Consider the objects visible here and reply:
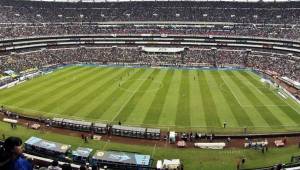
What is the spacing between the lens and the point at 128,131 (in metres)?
43.6

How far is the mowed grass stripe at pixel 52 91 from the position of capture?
188 feet

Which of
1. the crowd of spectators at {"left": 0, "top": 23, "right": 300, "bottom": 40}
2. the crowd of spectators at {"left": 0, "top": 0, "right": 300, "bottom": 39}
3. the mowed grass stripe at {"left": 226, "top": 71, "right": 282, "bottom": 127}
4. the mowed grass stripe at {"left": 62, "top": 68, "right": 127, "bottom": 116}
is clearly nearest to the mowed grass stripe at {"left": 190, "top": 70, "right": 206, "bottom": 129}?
the mowed grass stripe at {"left": 226, "top": 71, "right": 282, "bottom": 127}

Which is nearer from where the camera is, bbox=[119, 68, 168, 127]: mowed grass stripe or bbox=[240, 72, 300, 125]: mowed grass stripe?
bbox=[119, 68, 168, 127]: mowed grass stripe

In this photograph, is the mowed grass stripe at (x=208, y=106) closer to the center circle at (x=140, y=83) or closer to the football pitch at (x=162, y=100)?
the football pitch at (x=162, y=100)

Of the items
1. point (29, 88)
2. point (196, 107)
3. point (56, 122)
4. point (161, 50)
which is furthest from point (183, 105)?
point (161, 50)

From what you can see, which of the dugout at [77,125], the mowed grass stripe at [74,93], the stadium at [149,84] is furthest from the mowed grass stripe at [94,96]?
the dugout at [77,125]

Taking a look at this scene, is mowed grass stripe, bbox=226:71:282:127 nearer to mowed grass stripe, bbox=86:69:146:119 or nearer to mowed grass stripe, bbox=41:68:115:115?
mowed grass stripe, bbox=86:69:146:119

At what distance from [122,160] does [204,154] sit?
30.7 ft

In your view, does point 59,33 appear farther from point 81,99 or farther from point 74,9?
point 81,99

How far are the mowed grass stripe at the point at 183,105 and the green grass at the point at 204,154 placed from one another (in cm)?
A: 825

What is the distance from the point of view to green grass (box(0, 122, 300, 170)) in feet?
121

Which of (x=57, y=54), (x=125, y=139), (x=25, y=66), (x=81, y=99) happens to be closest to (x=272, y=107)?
(x=125, y=139)

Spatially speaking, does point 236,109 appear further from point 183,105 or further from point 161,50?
point 161,50

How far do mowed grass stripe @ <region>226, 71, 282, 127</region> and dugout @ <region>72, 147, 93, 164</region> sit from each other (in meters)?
24.5
